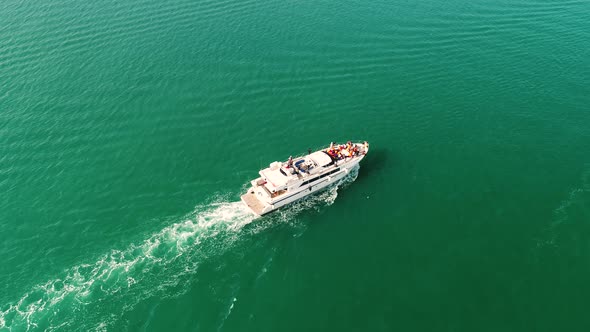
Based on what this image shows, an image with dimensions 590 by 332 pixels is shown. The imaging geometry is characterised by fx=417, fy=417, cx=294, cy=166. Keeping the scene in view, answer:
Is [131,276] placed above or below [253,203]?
below

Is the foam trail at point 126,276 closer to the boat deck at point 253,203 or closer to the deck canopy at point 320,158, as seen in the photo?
the boat deck at point 253,203

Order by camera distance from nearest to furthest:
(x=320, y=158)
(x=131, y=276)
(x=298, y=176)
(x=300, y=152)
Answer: (x=131, y=276)
(x=298, y=176)
(x=320, y=158)
(x=300, y=152)

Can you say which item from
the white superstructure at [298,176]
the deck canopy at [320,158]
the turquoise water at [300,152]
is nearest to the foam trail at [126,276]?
the turquoise water at [300,152]

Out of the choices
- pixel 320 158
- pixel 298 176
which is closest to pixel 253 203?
pixel 298 176

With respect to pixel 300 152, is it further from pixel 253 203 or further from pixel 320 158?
pixel 253 203

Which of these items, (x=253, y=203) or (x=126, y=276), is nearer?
(x=126, y=276)

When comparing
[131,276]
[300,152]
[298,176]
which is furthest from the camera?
[300,152]

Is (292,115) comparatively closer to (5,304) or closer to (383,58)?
(383,58)
